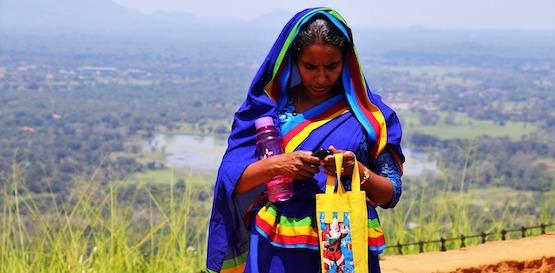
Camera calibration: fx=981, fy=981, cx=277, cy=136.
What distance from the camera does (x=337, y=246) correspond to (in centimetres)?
254

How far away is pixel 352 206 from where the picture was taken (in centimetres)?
252

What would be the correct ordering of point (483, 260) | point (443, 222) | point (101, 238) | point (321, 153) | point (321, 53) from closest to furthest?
point (321, 153) → point (321, 53) → point (483, 260) → point (101, 238) → point (443, 222)

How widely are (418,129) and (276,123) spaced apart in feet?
202

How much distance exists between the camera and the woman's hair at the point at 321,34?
2.56m

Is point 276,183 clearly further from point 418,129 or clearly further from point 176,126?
point 176,126

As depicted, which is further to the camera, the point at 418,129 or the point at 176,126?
the point at 176,126

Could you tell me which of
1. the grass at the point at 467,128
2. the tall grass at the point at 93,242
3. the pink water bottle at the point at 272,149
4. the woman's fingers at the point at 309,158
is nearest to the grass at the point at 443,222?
the tall grass at the point at 93,242

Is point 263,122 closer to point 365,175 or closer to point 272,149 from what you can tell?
point 272,149

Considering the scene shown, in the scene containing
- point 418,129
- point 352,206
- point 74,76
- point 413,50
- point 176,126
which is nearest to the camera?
point 352,206

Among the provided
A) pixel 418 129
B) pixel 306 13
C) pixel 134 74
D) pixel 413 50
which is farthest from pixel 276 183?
pixel 413 50

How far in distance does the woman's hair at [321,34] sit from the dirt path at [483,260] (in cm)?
213

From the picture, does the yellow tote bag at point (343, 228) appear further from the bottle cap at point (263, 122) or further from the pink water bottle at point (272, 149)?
the bottle cap at point (263, 122)

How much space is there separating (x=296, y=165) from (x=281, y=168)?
2.0 inches

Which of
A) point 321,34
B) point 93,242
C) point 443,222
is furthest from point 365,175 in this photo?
point 443,222
